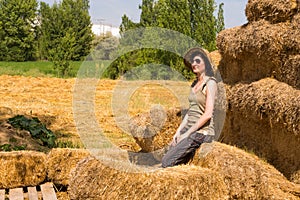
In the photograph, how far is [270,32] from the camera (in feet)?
20.5

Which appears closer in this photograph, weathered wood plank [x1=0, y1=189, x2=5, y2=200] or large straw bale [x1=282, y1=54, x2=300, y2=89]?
weathered wood plank [x1=0, y1=189, x2=5, y2=200]

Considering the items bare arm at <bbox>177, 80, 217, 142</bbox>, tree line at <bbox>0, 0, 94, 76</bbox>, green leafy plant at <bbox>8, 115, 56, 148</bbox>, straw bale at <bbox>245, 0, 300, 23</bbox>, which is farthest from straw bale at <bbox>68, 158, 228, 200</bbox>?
tree line at <bbox>0, 0, 94, 76</bbox>

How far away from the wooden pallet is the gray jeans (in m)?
1.43

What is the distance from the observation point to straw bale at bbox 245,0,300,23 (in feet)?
20.7

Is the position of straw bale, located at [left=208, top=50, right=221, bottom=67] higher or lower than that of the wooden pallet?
higher

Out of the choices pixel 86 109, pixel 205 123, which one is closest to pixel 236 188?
pixel 205 123

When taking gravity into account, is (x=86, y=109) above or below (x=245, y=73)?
below

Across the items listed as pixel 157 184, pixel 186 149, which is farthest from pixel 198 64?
pixel 157 184

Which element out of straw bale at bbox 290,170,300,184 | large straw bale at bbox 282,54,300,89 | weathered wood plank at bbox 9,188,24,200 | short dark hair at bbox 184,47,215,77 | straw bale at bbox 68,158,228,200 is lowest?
straw bale at bbox 290,170,300,184

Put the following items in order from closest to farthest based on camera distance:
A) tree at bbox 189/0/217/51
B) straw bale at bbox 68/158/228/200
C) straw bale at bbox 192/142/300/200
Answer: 1. straw bale at bbox 68/158/228/200
2. straw bale at bbox 192/142/300/200
3. tree at bbox 189/0/217/51

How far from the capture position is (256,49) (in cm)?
650

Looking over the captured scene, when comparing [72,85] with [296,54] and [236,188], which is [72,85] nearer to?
[296,54]

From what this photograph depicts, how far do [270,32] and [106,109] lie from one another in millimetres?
7543

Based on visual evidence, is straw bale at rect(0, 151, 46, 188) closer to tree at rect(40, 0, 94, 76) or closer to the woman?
the woman
